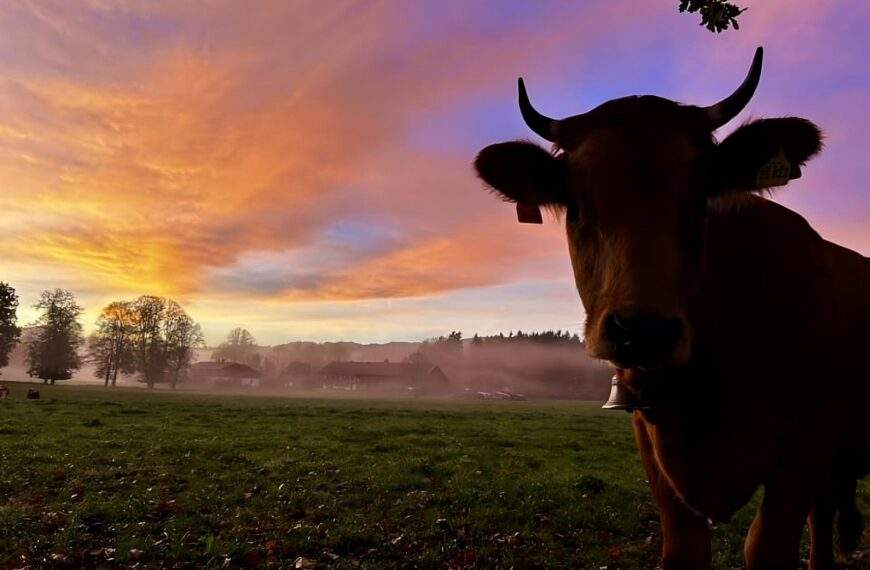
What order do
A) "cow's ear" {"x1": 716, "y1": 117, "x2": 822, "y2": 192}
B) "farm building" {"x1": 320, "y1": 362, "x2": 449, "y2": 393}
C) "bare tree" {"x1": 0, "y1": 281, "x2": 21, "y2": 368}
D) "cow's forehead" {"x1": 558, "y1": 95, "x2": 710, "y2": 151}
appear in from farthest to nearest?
"farm building" {"x1": 320, "y1": 362, "x2": 449, "y2": 393} → "bare tree" {"x1": 0, "y1": 281, "x2": 21, "y2": 368} → "cow's ear" {"x1": 716, "y1": 117, "x2": 822, "y2": 192} → "cow's forehead" {"x1": 558, "y1": 95, "x2": 710, "y2": 151}

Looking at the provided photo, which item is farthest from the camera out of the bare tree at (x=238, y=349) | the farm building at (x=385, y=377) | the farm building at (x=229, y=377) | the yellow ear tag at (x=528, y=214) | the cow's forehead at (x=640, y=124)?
the bare tree at (x=238, y=349)

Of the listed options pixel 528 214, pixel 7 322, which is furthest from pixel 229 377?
pixel 528 214

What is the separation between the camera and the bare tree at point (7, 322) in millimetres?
70375

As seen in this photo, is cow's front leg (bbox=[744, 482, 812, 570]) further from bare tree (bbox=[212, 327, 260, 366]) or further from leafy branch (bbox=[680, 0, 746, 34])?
bare tree (bbox=[212, 327, 260, 366])

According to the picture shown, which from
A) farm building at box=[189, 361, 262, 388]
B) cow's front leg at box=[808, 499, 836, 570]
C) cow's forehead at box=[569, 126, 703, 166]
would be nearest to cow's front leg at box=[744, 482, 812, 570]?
cow's forehead at box=[569, 126, 703, 166]

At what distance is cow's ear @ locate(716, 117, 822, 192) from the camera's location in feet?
12.2

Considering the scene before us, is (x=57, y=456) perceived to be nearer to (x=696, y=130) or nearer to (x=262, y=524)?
(x=262, y=524)

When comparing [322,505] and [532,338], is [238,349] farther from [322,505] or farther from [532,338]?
[322,505]

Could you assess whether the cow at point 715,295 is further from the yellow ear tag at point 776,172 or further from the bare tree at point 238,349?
the bare tree at point 238,349

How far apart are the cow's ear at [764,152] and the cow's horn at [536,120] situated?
3.64 ft

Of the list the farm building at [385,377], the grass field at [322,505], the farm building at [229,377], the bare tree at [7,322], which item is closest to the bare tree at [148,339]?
the bare tree at [7,322]

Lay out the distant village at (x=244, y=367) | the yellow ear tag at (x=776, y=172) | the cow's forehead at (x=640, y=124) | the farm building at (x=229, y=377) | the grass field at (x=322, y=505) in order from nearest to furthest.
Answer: the cow's forehead at (x=640, y=124), the yellow ear tag at (x=776, y=172), the grass field at (x=322, y=505), the distant village at (x=244, y=367), the farm building at (x=229, y=377)

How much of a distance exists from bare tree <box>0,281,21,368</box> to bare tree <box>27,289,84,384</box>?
15.7 feet

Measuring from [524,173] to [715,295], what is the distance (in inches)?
61.4
